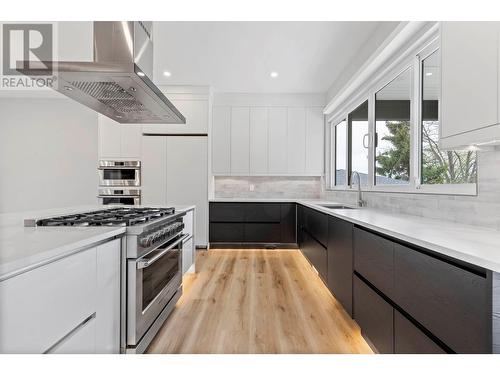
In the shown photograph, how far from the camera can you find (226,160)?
5164mm

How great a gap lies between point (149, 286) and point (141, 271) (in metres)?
0.21

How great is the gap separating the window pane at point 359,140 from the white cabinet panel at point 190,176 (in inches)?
91.2

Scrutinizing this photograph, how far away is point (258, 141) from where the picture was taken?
5.15m

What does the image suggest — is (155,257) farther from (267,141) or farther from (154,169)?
(267,141)

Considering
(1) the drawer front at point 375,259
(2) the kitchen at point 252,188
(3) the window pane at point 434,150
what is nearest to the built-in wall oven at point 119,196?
(2) the kitchen at point 252,188

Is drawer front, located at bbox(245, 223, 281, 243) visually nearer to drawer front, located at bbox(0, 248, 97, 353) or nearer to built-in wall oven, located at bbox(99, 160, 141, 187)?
built-in wall oven, located at bbox(99, 160, 141, 187)

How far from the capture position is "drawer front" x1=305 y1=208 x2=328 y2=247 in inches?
115

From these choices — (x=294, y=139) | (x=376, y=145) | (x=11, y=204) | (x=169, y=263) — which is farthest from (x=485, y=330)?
Answer: (x=11, y=204)

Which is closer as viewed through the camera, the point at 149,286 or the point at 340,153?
the point at 149,286

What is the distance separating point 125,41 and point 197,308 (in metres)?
2.15

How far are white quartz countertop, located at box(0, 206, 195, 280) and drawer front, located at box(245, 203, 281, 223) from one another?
10.9 feet

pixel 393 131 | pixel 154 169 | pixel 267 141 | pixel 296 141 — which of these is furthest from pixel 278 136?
pixel 393 131

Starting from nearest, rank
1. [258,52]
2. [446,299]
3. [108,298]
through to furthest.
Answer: [446,299], [108,298], [258,52]

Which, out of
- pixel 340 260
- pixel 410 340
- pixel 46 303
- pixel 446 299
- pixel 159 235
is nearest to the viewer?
pixel 46 303
